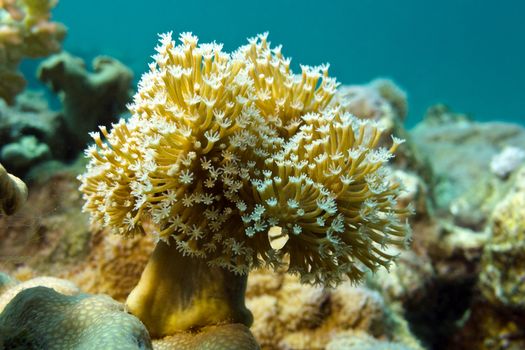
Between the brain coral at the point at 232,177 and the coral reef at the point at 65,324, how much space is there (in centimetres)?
44

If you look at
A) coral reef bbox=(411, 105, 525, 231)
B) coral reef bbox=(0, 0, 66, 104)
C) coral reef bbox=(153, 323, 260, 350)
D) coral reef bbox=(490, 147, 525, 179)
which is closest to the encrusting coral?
coral reef bbox=(153, 323, 260, 350)

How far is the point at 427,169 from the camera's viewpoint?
25.2 ft

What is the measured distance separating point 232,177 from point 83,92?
3.96 metres

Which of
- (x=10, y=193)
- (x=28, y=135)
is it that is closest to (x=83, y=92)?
(x=28, y=135)

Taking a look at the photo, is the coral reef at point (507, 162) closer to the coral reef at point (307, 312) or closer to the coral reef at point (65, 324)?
the coral reef at point (307, 312)

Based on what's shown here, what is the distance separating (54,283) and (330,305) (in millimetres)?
2279

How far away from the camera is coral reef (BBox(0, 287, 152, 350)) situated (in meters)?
1.80

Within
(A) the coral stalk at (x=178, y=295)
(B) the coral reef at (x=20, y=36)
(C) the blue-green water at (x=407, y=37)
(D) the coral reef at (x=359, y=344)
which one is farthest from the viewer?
(C) the blue-green water at (x=407, y=37)

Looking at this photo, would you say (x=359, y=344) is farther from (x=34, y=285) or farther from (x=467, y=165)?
(x=467, y=165)

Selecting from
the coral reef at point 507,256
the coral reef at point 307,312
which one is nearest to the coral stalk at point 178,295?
the coral reef at point 307,312

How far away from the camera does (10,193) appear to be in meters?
1.89

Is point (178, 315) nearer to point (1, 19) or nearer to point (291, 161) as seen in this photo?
point (291, 161)

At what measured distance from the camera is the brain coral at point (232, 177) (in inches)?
82.1

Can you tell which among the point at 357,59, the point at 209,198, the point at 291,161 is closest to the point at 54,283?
the point at 209,198
